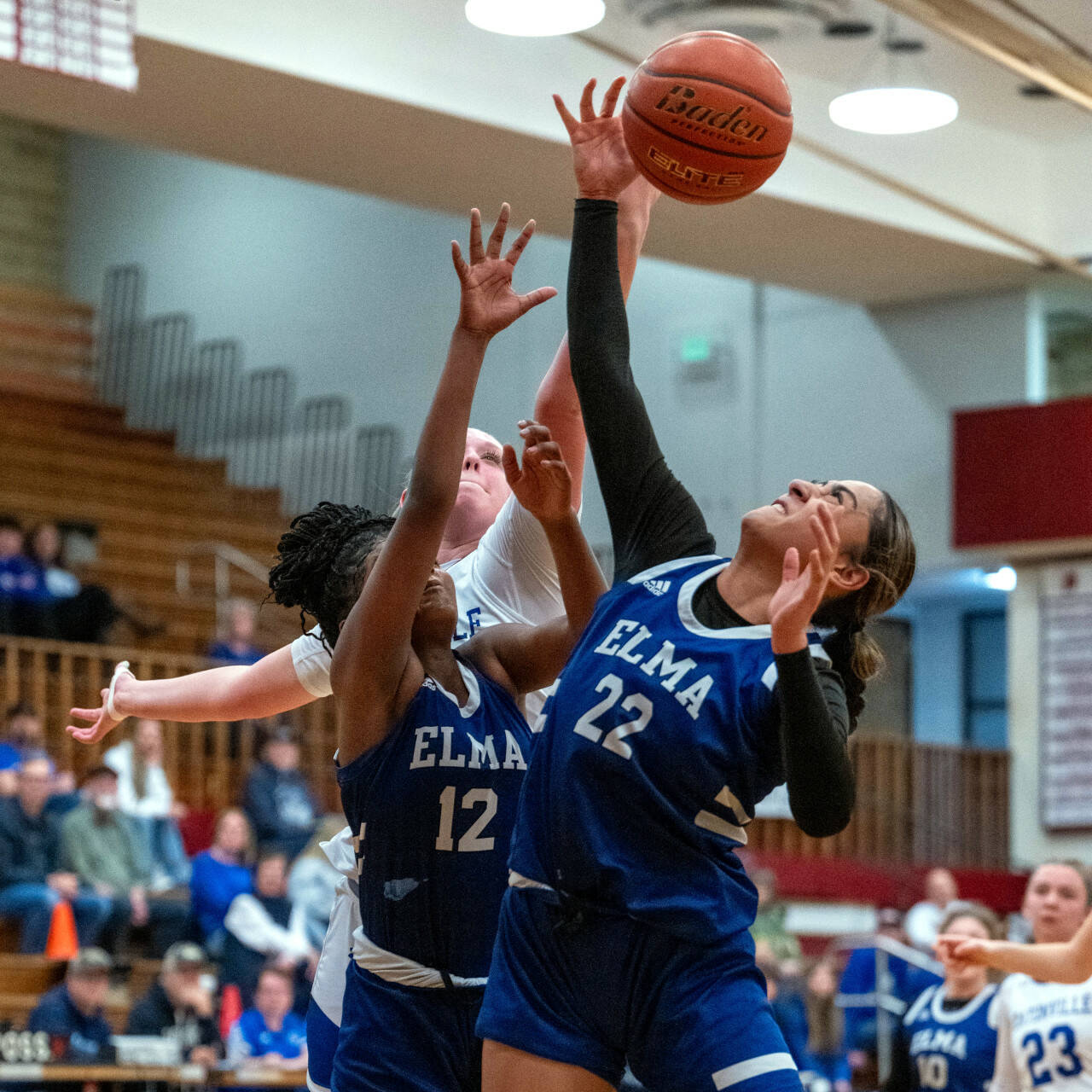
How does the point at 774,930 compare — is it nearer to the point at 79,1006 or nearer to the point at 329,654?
the point at 79,1006

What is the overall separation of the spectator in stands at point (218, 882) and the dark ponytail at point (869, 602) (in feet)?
23.1

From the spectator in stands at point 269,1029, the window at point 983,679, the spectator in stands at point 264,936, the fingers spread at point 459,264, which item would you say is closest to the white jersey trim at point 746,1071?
the fingers spread at point 459,264

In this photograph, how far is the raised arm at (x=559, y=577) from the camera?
305 cm

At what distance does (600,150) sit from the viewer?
335cm

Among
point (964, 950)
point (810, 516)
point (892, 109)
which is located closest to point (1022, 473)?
point (892, 109)

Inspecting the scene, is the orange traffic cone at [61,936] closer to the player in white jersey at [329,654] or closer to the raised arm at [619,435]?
the player in white jersey at [329,654]

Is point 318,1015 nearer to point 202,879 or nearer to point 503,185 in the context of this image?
point 202,879

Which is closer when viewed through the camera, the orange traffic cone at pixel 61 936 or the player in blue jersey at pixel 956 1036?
the player in blue jersey at pixel 956 1036

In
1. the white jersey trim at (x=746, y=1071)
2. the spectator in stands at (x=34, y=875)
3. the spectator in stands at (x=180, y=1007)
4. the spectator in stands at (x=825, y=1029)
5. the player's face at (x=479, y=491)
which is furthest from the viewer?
the spectator in stands at (x=825, y=1029)

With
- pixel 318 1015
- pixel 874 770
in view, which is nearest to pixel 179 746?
pixel 874 770

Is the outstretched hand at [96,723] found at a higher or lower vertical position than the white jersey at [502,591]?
lower

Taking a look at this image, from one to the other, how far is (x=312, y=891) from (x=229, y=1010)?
122 centimetres

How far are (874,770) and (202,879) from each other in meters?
6.34

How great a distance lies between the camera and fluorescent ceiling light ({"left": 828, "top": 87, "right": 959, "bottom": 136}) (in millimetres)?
9242
